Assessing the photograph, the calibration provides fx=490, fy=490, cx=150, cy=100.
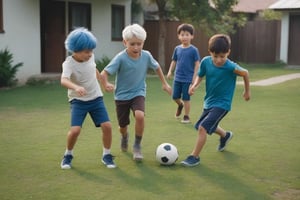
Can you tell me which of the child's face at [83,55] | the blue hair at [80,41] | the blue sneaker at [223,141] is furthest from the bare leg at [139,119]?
the blue sneaker at [223,141]

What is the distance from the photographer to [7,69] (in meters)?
14.0

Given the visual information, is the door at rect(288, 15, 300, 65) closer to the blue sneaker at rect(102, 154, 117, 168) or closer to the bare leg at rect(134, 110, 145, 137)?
the bare leg at rect(134, 110, 145, 137)

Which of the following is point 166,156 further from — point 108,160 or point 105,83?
point 105,83

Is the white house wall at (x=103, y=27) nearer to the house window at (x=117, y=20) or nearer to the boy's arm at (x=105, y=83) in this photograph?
the house window at (x=117, y=20)

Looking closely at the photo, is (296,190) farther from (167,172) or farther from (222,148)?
(222,148)

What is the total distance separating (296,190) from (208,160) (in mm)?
1370

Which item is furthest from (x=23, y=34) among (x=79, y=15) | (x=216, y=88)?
(x=216, y=88)

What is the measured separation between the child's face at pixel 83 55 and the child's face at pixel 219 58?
1.39 metres

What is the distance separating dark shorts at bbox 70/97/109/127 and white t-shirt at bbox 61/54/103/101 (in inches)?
2.2

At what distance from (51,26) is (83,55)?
511 inches

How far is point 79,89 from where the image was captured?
481 centimetres

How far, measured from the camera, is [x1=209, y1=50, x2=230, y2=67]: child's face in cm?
550

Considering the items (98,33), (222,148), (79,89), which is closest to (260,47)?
(98,33)

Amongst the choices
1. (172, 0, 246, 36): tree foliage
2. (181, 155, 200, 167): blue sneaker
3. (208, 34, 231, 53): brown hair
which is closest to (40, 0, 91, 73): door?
(172, 0, 246, 36): tree foliage
